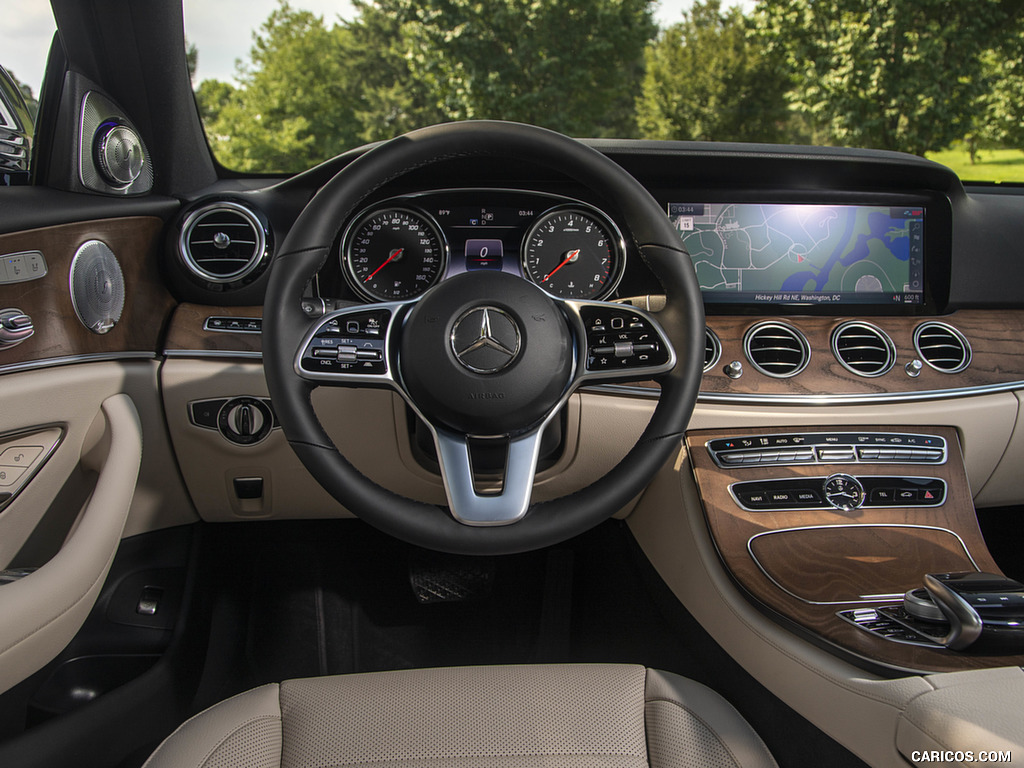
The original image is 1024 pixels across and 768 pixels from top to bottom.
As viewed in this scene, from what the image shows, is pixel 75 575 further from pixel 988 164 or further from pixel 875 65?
pixel 875 65

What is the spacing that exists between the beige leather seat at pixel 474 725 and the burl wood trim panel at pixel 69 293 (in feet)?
2.70

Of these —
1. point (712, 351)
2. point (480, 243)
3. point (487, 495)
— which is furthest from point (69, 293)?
point (712, 351)

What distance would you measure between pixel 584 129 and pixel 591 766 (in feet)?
48.5

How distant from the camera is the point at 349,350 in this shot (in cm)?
119

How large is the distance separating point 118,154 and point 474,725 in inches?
58.9

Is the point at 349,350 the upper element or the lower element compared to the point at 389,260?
lower

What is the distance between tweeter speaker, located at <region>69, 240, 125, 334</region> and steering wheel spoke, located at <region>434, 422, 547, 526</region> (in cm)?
A: 87

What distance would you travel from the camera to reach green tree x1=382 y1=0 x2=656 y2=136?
49.3 ft

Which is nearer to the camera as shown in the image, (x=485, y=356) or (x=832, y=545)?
(x=485, y=356)

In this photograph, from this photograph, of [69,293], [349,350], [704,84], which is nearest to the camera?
[349,350]

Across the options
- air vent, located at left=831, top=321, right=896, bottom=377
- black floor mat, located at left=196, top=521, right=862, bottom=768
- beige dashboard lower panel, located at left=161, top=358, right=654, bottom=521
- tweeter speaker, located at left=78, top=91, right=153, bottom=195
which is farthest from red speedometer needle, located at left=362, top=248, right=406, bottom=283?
air vent, located at left=831, top=321, right=896, bottom=377

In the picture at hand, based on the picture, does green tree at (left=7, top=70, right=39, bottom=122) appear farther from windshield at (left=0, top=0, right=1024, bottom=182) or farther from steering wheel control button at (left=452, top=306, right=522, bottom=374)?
windshield at (left=0, top=0, right=1024, bottom=182)

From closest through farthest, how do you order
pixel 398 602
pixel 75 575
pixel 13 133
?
1. pixel 75 575
2. pixel 13 133
3. pixel 398 602

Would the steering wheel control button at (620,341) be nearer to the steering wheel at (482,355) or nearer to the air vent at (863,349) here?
the steering wheel at (482,355)
